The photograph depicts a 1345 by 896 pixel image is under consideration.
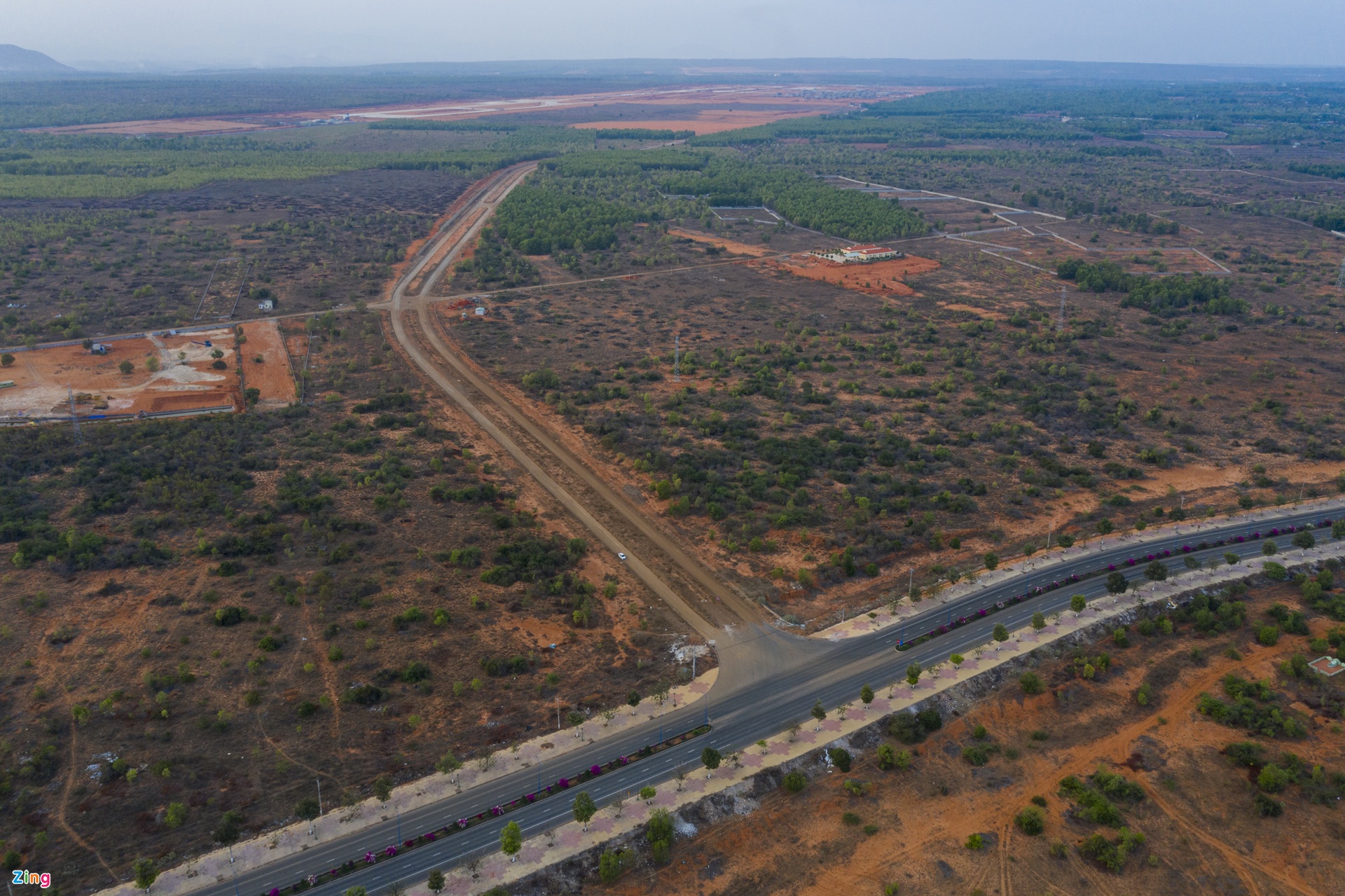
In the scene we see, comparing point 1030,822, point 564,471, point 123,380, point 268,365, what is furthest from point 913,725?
point 123,380

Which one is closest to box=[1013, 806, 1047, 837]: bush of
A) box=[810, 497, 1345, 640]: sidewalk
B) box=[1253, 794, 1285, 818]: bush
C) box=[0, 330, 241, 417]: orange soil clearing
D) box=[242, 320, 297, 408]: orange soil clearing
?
box=[1253, 794, 1285, 818]: bush

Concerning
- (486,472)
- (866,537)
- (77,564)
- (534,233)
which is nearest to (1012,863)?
(866,537)

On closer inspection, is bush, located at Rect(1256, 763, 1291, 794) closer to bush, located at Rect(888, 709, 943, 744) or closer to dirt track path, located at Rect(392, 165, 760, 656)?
→ bush, located at Rect(888, 709, 943, 744)

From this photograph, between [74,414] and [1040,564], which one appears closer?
[1040,564]

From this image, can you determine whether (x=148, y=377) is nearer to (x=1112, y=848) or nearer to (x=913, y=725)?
(x=913, y=725)

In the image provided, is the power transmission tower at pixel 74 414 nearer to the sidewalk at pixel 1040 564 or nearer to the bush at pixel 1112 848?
the sidewalk at pixel 1040 564
